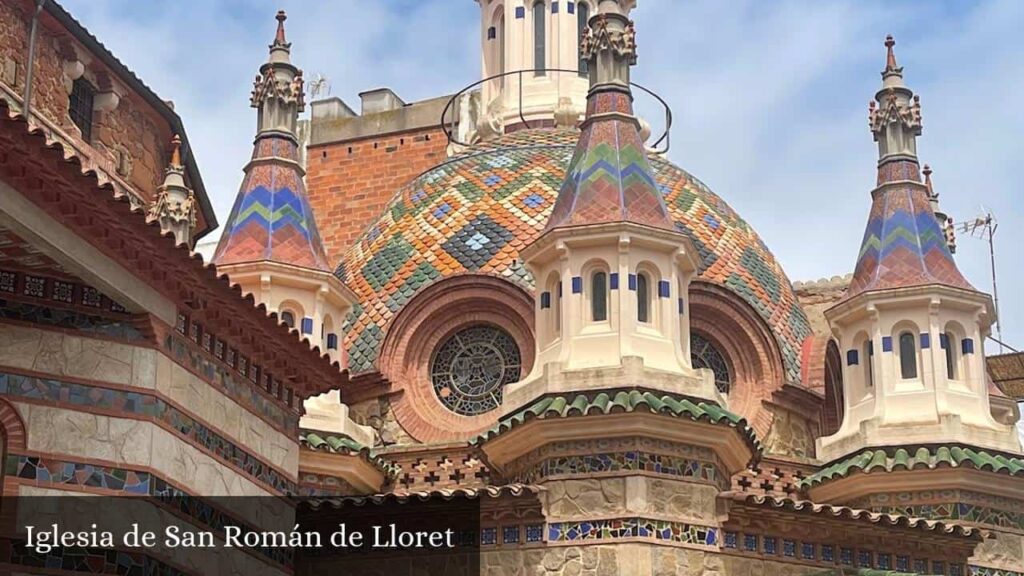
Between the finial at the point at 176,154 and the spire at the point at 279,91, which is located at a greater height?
the spire at the point at 279,91

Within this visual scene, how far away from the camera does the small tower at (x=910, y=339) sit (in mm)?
19547

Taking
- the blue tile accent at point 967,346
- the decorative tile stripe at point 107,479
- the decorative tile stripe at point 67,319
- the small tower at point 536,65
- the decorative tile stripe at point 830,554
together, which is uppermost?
the small tower at point 536,65

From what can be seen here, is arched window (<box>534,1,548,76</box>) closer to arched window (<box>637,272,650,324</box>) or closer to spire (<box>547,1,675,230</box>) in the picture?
Answer: spire (<box>547,1,675,230</box>)

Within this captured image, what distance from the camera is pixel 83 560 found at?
1139 centimetres

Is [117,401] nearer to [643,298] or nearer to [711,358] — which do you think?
[643,298]

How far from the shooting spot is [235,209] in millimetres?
21109

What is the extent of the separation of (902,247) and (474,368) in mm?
5440

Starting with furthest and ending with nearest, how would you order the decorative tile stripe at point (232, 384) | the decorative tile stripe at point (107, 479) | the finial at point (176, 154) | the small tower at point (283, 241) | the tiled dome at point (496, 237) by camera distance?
the tiled dome at point (496, 237), the small tower at point (283, 241), the finial at point (176, 154), the decorative tile stripe at point (232, 384), the decorative tile stripe at point (107, 479)

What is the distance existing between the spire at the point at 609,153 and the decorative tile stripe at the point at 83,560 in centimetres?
703

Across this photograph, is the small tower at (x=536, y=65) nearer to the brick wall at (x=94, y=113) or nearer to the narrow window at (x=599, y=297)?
the brick wall at (x=94, y=113)

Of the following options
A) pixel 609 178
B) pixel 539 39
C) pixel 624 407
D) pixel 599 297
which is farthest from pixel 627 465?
pixel 539 39

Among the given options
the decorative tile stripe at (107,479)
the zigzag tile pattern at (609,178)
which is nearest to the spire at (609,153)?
the zigzag tile pattern at (609,178)

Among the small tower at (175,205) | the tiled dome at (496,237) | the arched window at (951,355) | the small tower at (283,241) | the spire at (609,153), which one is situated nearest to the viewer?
the small tower at (175,205)

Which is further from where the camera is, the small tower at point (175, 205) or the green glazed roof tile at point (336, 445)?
the green glazed roof tile at point (336, 445)
